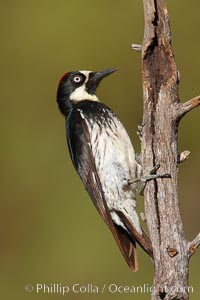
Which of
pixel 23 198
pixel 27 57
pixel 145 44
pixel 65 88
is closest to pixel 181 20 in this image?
pixel 27 57

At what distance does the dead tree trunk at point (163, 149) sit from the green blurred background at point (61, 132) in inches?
103

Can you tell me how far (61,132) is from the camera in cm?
845

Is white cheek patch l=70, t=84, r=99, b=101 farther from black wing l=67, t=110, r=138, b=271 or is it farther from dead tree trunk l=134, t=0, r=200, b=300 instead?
dead tree trunk l=134, t=0, r=200, b=300

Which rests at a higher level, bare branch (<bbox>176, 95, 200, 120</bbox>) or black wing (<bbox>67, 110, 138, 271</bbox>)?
bare branch (<bbox>176, 95, 200, 120</bbox>)

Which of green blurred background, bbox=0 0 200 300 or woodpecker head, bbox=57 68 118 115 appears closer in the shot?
woodpecker head, bbox=57 68 118 115

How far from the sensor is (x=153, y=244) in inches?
182

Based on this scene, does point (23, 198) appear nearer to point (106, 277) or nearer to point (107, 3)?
point (106, 277)

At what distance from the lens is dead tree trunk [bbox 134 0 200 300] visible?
4512mm

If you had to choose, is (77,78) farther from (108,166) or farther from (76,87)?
(108,166)

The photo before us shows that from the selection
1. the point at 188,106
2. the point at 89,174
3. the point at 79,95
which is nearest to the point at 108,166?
the point at 89,174

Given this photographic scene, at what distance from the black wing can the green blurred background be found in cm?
189

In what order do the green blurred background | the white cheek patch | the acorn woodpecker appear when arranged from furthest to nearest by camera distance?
1. the green blurred background
2. the white cheek patch
3. the acorn woodpecker

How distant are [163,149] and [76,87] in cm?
156

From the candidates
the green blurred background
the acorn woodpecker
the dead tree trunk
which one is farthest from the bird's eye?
the green blurred background
